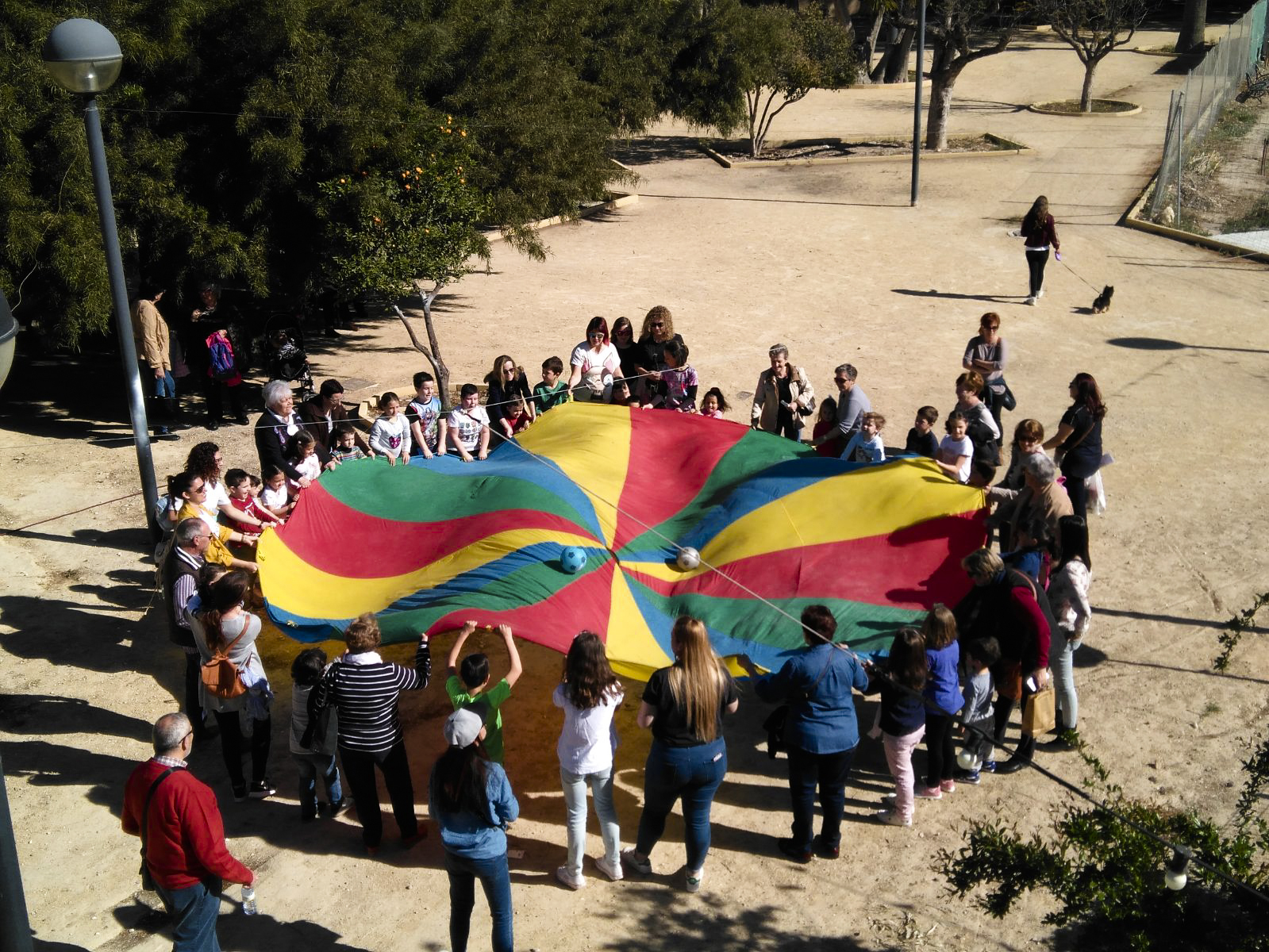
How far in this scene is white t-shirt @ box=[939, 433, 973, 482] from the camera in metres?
8.72

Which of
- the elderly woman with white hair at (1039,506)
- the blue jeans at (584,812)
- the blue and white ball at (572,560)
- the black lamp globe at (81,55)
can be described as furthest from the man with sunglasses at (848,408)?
the black lamp globe at (81,55)

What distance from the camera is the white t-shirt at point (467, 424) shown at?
10.0 metres

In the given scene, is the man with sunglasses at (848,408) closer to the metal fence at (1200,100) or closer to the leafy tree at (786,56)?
the metal fence at (1200,100)

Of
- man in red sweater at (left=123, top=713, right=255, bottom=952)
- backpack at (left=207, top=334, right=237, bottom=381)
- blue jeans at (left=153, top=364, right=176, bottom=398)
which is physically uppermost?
backpack at (left=207, top=334, right=237, bottom=381)

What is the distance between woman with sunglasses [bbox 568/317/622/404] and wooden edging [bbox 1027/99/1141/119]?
2341cm

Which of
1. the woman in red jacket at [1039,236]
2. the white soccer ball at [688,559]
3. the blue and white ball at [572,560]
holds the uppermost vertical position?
the woman in red jacket at [1039,236]

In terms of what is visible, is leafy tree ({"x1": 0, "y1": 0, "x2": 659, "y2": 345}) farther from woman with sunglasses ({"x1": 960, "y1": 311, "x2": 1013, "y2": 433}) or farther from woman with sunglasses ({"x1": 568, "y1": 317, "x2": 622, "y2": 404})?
woman with sunglasses ({"x1": 960, "y1": 311, "x2": 1013, "y2": 433})

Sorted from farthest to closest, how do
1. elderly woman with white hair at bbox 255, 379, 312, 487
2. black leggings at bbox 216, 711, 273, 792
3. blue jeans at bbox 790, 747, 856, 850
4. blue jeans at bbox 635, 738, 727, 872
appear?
elderly woman with white hair at bbox 255, 379, 312, 487 < black leggings at bbox 216, 711, 273, 792 < blue jeans at bbox 790, 747, 856, 850 < blue jeans at bbox 635, 738, 727, 872

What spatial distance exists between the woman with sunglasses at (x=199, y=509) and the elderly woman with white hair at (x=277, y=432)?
1.10m

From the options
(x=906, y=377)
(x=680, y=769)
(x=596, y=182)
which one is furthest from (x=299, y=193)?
(x=680, y=769)

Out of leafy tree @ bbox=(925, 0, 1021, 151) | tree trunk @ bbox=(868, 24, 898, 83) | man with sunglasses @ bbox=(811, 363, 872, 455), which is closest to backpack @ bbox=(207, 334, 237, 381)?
man with sunglasses @ bbox=(811, 363, 872, 455)

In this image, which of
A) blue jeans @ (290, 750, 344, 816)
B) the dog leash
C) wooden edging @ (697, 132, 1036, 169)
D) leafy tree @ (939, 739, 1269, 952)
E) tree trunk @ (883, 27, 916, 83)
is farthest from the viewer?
tree trunk @ (883, 27, 916, 83)

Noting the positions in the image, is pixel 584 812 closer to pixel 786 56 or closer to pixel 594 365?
pixel 594 365

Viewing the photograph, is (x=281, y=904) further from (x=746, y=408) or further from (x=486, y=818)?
(x=746, y=408)
